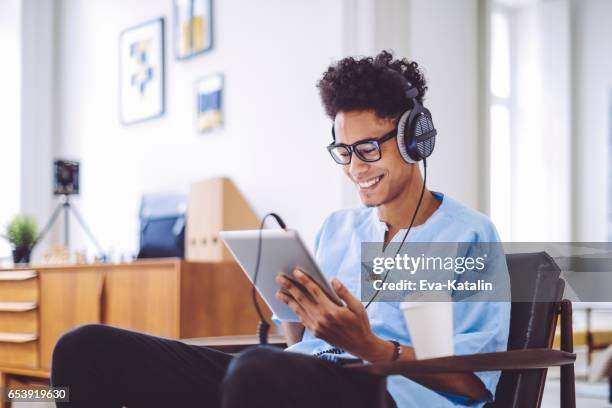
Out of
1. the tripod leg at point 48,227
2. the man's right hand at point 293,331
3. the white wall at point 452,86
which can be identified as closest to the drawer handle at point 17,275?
the tripod leg at point 48,227

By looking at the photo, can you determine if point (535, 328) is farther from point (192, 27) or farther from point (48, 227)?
point (48, 227)

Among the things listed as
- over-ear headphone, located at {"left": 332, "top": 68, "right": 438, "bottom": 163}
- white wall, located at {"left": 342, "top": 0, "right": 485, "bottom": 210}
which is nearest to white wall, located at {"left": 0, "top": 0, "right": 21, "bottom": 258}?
white wall, located at {"left": 342, "top": 0, "right": 485, "bottom": 210}

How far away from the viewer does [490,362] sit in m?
1.24

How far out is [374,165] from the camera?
5.21 ft

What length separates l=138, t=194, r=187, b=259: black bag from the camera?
3588 millimetres

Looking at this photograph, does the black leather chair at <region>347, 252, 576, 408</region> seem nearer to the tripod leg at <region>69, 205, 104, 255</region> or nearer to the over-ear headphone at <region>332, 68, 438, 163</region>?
Answer: the over-ear headphone at <region>332, 68, 438, 163</region>

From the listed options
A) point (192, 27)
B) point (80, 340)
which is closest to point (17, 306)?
point (192, 27)

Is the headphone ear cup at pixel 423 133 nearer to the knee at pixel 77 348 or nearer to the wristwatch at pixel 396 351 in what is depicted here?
the wristwatch at pixel 396 351

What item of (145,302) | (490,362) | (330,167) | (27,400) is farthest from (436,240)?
(27,400)

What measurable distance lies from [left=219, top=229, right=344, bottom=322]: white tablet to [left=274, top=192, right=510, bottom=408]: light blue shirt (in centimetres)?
19

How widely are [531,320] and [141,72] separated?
123 inches

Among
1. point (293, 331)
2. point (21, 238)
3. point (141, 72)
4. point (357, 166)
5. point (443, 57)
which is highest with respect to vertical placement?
point (141, 72)

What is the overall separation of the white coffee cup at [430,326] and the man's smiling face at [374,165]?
446mm

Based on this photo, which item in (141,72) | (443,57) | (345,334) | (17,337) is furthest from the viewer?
(141,72)
